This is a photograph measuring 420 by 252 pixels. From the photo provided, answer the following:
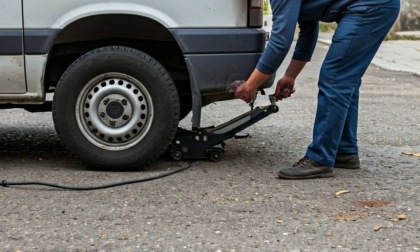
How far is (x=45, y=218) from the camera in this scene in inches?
163

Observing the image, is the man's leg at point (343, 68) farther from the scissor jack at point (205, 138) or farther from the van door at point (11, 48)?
the van door at point (11, 48)

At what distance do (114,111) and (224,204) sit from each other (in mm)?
1100

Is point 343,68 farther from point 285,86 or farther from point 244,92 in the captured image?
point 244,92

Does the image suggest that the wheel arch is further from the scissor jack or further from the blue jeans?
the blue jeans

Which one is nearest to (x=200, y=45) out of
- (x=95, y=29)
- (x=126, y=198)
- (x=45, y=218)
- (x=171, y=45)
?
(x=171, y=45)

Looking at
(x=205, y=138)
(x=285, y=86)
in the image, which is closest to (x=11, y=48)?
(x=205, y=138)

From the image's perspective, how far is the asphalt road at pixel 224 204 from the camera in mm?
3770

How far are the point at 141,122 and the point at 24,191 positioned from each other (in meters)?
0.88

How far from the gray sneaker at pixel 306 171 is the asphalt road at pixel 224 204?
2.3 inches

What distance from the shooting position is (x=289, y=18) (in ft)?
15.3

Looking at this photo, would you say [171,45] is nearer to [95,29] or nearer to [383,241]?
[95,29]

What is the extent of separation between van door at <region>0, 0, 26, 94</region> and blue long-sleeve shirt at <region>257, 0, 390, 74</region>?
4.97 ft

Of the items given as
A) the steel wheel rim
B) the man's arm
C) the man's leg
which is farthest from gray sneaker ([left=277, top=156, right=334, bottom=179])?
the steel wheel rim

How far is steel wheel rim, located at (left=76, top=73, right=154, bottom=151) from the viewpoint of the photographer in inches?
199
